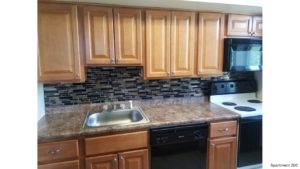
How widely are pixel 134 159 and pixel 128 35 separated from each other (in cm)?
118

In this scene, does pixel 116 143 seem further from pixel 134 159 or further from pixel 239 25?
pixel 239 25

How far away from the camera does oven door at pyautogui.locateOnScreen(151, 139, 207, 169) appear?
1.76 meters

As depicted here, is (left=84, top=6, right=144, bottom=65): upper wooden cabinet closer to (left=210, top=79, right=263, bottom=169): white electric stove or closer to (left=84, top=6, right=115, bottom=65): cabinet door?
(left=84, top=6, right=115, bottom=65): cabinet door

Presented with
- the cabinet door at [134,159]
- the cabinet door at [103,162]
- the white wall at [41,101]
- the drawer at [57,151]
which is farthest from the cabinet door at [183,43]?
the white wall at [41,101]

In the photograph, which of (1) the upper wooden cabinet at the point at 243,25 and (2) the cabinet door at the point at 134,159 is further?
(1) the upper wooden cabinet at the point at 243,25

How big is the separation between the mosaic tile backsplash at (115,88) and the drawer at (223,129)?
617 mm

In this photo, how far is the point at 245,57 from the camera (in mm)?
2172

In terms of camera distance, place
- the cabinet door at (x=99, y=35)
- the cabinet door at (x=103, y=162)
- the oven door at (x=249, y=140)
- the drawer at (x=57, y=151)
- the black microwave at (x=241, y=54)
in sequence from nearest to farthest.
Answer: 1. the drawer at (x=57, y=151)
2. the cabinet door at (x=103, y=162)
3. the cabinet door at (x=99, y=35)
4. the oven door at (x=249, y=140)
5. the black microwave at (x=241, y=54)

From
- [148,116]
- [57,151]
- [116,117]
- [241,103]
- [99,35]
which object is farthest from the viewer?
[241,103]

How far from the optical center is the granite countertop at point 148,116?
156 cm

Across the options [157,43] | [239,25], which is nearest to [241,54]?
[239,25]

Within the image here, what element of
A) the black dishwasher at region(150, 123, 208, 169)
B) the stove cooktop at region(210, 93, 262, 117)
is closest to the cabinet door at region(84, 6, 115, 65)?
the black dishwasher at region(150, 123, 208, 169)

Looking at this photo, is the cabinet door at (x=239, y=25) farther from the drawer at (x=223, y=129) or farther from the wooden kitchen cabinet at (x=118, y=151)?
the wooden kitchen cabinet at (x=118, y=151)
